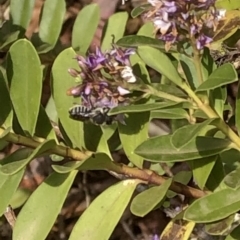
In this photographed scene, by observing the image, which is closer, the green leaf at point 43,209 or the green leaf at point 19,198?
the green leaf at point 43,209

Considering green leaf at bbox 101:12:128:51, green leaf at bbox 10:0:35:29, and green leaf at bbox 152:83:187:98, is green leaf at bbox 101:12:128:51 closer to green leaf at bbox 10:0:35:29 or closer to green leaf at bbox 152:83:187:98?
green leaf at bbox 10:0:35:29

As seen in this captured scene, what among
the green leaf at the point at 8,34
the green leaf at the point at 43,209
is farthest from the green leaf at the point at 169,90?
the green leaf at the point at 8,34

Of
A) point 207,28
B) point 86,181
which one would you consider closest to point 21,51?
point 207,28

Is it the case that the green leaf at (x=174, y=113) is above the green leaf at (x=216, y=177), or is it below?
above

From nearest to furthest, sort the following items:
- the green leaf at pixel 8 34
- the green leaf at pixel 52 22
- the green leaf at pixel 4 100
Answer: the green leaf at pixel 4 100
the green leaf at pixel 8 34
the green leaf at pixel 52 22

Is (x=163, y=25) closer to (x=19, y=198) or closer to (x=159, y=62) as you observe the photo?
(x=159, y=62)

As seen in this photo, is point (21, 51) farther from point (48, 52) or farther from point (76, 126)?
point (48, 52)

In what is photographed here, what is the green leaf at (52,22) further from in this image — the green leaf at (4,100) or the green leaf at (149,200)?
the green leaf at (149,200)

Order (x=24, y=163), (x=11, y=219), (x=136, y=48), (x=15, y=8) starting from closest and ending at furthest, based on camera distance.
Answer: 1. (x=24, y=163)
2. (x=136, y=48)
3. (x=11, y=219)
4. (x=15, y=8)
